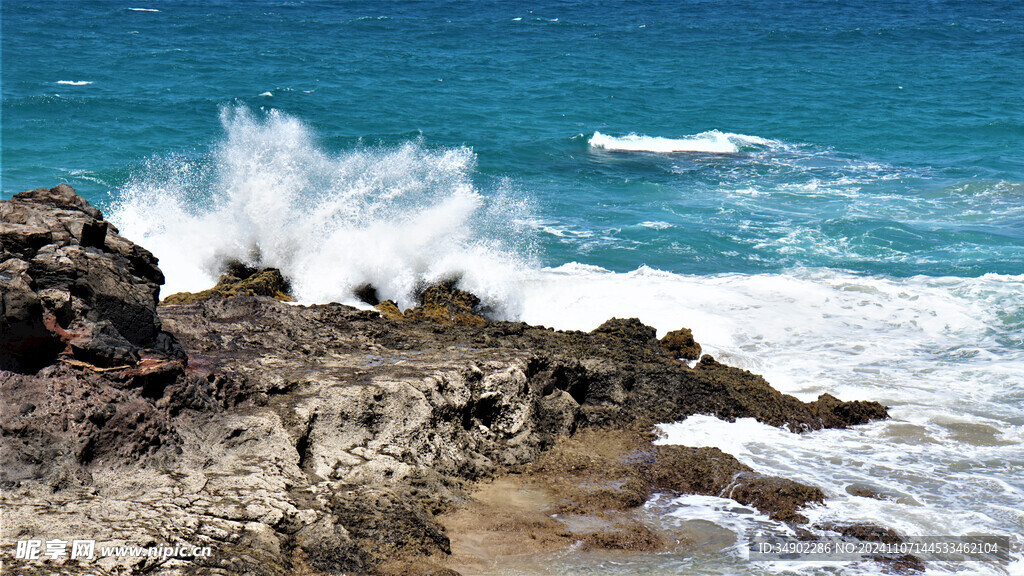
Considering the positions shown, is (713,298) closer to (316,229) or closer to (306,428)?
(316,229)

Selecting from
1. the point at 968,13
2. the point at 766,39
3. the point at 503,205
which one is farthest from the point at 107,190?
the point at 968,13

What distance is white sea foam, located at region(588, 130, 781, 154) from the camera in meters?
24.4

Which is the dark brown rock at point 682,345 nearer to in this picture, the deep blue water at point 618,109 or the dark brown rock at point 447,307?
the dark brown rock at point 447,307

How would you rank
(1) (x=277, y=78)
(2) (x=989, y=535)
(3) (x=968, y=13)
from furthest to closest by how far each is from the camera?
(3) (x=968, y=13), (1) (x=277, y=78), (2) (x=989, y=535)

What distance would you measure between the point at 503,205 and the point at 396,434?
12028 millimetres

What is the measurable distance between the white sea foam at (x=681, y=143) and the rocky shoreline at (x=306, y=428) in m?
16.1

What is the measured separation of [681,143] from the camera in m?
25.0

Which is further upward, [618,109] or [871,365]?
[618,109]

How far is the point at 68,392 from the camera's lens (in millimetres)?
6035

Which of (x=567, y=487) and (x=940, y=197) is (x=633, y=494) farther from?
(x=940, y=197)

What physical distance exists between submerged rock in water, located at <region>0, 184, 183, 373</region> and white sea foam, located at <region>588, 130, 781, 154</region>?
18.5 m

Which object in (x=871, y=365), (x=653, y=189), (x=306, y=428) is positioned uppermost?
(x=653, y=189)

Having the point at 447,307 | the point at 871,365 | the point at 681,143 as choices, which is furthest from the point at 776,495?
the point at 681,143

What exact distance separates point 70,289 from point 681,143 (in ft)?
67.6
